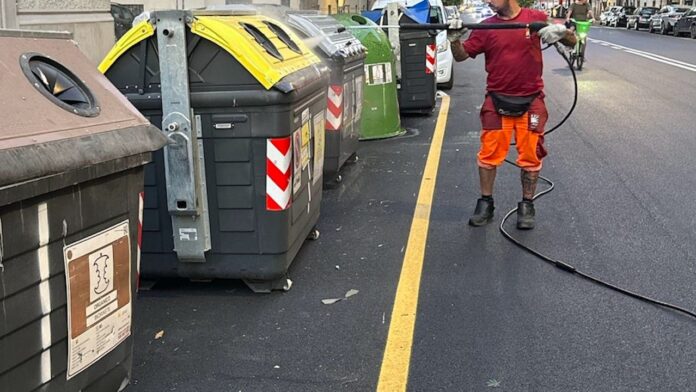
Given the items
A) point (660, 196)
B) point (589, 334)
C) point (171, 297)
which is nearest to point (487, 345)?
point (589, 334)

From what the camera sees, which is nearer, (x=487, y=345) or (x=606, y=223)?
(x=487, y=345)

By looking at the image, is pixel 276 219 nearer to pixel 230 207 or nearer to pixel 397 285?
pixel 230 207

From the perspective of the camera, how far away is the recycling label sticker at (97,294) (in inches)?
103

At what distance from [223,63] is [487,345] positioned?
2105 millimetres

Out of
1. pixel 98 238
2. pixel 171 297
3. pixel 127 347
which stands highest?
pixel 98 238

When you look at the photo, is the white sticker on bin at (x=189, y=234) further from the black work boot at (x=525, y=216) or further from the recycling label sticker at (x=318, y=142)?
the black work boot at (x=525, y=216)

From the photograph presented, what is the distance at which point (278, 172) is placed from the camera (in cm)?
428

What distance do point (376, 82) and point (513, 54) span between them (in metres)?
3.85

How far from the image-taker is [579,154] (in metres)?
8.66

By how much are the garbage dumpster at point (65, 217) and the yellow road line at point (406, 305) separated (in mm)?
1225

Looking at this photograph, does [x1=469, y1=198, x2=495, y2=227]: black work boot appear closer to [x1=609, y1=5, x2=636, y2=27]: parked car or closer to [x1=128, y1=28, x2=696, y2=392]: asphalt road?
[x1=128, y1=28, x2=696, y2=392]: asphalt road

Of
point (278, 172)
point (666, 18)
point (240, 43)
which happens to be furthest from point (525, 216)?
point (666, 18)

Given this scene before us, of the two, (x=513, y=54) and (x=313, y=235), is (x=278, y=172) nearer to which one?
(x=313, y=235)

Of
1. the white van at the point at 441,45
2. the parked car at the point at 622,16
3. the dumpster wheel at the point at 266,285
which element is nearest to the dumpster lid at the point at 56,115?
the dumpster wheel at the point at 266,285
